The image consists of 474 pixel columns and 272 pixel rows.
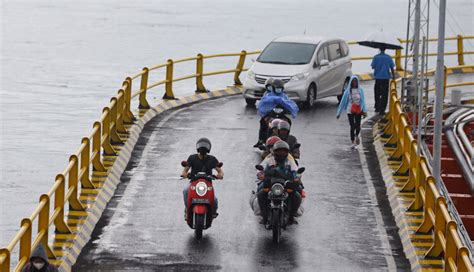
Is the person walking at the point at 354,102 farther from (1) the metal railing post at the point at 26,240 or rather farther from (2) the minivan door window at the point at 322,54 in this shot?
(1) the metal railing post at the point at 26,240

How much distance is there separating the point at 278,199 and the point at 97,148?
197 inches

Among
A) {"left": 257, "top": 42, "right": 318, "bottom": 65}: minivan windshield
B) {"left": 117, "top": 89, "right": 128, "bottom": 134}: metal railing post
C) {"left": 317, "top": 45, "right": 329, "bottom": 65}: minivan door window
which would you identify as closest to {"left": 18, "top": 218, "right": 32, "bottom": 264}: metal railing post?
{"left": 117, "top": 89, "right": 128, "bottom": 134}: metal railing post

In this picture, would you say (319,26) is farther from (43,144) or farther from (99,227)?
(99,227)

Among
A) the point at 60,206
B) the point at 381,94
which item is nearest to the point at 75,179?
the point at 60,206

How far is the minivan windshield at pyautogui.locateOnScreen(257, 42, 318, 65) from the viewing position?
106ft

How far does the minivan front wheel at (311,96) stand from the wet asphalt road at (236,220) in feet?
12.9

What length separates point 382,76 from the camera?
102 ft

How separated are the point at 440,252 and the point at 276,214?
241 centimetres

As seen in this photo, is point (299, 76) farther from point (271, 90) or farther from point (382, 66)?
point (271, 90)

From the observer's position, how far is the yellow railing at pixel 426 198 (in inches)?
576

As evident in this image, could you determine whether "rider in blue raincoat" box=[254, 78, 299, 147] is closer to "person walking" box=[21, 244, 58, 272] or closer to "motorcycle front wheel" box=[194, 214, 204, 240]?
"motorcycle front wheel" box=[194, 214, 204, 240]

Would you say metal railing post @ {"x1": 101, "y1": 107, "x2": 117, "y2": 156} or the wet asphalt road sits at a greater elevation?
metal railing post @ {"x1": 101, "y1": 107, "x2": 117, "y2": 156}

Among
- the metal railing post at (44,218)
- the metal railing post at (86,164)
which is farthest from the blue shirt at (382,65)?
the metal railing post at (44,218)

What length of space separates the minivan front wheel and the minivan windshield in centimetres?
74
